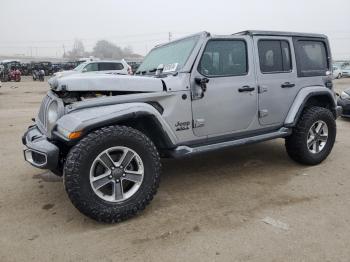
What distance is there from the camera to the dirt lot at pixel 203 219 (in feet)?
9.04

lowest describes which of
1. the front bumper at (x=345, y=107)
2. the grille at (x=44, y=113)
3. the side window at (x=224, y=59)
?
the front bumper at (x=345, y=107)

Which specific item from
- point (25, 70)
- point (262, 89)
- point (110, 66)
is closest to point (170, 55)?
point (262, 89)

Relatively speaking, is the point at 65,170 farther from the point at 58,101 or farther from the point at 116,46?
the point at 116,46

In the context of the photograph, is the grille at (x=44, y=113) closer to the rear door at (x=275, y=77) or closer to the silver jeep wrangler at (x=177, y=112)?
the silver jeep wrangler at (x=177, y=112)

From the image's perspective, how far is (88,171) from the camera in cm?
305

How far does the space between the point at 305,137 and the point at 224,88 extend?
151 cm

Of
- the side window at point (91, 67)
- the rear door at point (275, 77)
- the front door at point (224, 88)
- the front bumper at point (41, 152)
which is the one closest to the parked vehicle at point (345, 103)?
the rear door at point (275, 77)

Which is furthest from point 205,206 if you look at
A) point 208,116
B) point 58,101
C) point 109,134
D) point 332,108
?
point 332,108

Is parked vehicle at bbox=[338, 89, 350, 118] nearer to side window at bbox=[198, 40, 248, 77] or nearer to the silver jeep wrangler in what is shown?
the silver jeep wrangler

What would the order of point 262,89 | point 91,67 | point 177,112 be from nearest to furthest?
1. point 177,112
2. point 262,89
3. point 91,67

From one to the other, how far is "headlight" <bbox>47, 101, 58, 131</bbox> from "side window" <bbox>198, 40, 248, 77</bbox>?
162 centimetres

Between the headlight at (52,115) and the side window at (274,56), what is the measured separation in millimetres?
2565

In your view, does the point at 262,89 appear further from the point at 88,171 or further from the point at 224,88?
the point at 88,171

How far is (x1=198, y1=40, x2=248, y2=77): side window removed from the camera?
3.91 metres
